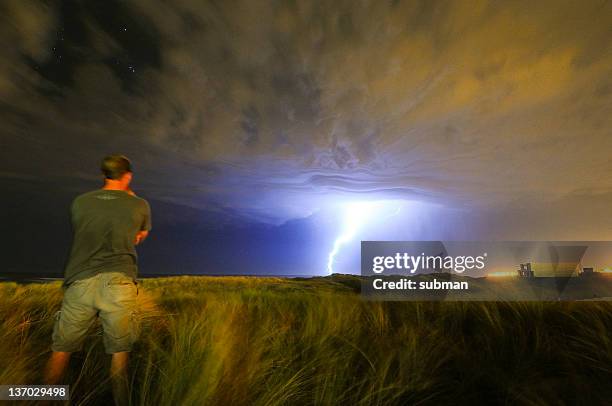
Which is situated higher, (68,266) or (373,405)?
(68,266)

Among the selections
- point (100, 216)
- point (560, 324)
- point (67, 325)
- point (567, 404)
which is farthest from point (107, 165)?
point (560, 324)

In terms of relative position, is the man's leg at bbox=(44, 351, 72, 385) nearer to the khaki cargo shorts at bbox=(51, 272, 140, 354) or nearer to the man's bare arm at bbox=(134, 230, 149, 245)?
the khaki cargo shorts at bbox=(51, 272, 140, 354)

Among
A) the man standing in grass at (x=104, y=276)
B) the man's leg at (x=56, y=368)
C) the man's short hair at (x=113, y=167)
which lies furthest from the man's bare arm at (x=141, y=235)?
the man's leg at (x=56, y=368)

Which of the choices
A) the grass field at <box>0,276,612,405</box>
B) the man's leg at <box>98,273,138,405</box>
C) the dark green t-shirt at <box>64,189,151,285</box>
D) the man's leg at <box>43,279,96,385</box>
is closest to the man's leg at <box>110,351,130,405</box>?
the man's leg at <box>98,273,138,405</box>

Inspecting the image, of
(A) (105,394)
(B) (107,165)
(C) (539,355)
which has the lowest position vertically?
(A) (105,394)

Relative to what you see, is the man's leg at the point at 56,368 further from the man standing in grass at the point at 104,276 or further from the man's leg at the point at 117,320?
the man's leg at the point at 117,320

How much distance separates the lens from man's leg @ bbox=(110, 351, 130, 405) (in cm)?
209

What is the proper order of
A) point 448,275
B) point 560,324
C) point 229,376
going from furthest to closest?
point 448,275 < point 560,324 < point 229,376

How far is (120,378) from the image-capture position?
2.20m

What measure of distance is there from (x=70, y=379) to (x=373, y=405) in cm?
249

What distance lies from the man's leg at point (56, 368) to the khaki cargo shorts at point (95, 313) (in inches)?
2.1

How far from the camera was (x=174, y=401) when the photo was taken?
1972mm

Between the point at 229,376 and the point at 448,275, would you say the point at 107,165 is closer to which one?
the point at 229,376

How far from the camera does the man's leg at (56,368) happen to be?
7.54 feet
